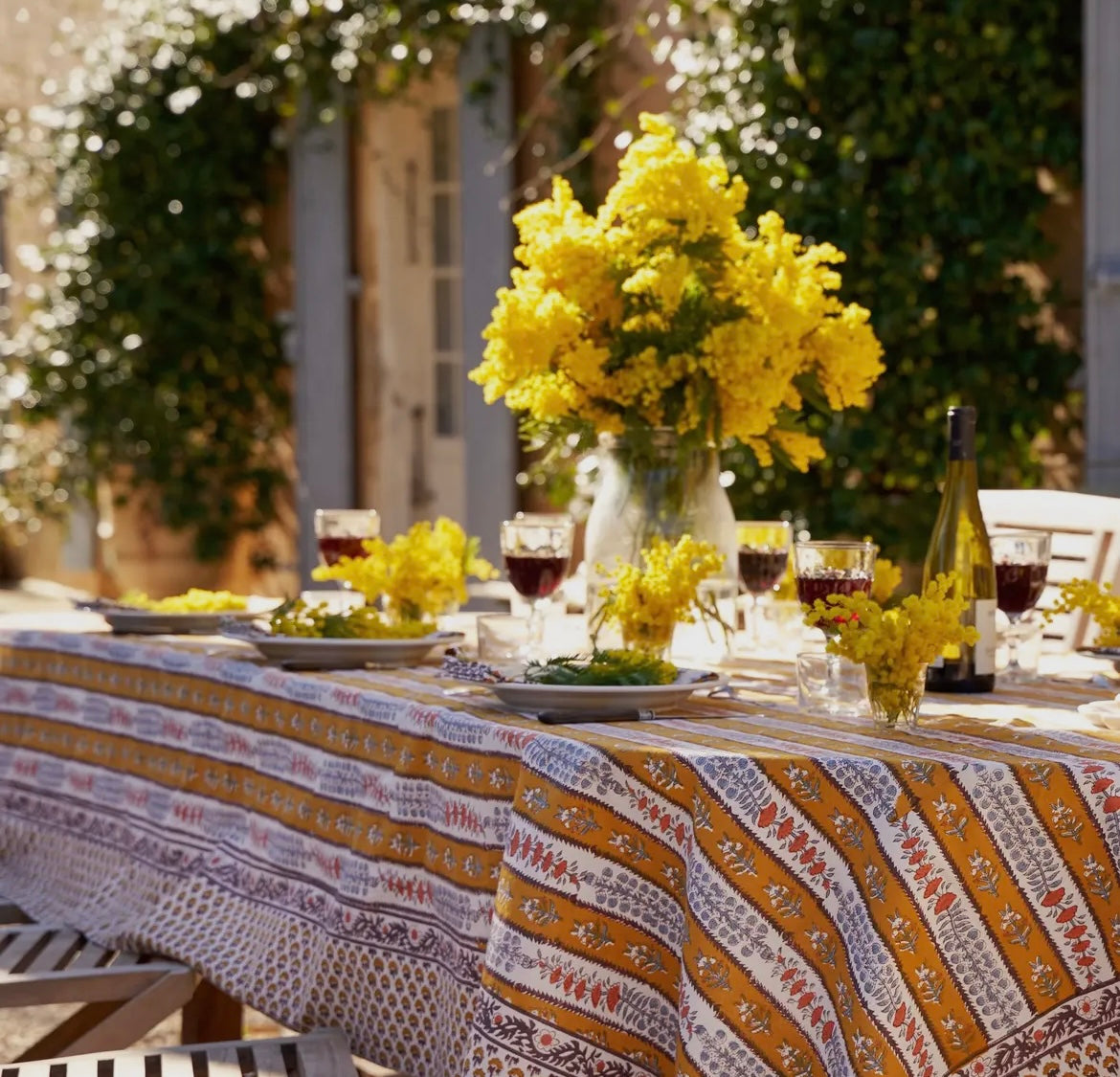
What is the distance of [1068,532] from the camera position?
315cm

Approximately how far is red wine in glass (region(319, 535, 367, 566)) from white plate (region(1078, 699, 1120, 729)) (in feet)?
4.44

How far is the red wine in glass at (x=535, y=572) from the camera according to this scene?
100 inches

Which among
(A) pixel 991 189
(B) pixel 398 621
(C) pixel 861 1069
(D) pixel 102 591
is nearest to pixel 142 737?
→ (B) pixel 398 621

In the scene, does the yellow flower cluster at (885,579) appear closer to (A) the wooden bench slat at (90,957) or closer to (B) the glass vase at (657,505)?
(B) the glass vase at (657,505)

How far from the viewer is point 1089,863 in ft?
5.72

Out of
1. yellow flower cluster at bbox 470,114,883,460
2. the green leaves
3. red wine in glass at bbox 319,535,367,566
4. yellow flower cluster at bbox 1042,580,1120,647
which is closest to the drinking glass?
red wine in glass at bbox 319,535,367,566

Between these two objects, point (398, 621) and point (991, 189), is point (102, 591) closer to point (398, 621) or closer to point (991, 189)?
point (991, 189)

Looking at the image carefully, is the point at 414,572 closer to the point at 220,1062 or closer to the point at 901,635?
the point at 220,1062

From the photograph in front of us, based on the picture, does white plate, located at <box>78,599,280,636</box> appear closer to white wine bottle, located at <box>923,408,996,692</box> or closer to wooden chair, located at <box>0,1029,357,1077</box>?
wooden chair, located at <box>0,1029,357,1077</box>

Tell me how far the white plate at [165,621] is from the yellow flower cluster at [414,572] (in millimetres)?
223

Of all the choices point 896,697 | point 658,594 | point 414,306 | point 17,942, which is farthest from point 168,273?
point 896,697

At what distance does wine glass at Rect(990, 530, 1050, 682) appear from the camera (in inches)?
90.5

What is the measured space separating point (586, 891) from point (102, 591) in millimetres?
7720

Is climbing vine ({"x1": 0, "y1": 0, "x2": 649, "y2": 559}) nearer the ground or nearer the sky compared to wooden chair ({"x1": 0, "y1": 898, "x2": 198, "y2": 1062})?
nearer the sky
